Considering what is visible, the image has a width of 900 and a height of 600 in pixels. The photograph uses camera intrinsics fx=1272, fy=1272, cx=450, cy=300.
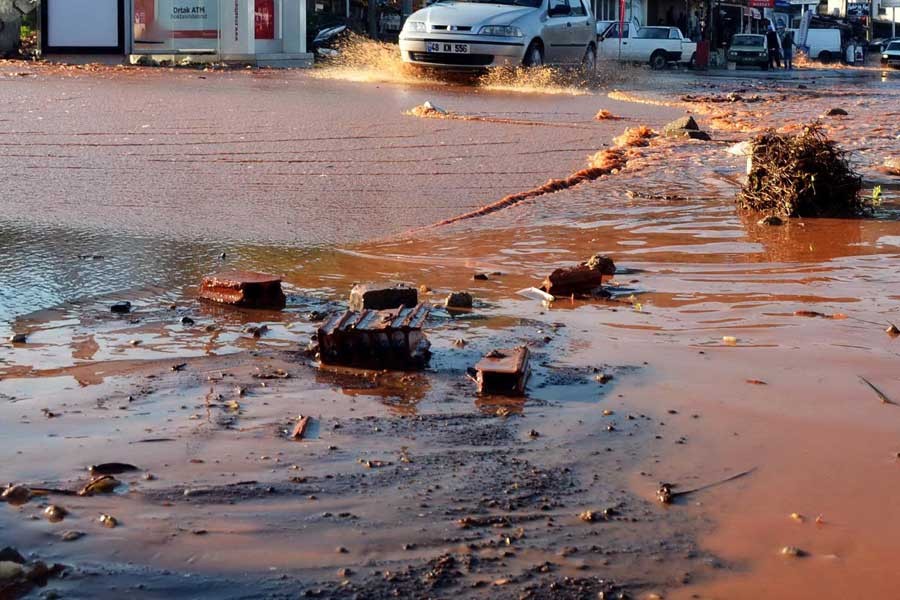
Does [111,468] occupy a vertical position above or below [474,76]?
below

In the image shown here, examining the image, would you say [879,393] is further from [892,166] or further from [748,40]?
[748,40]

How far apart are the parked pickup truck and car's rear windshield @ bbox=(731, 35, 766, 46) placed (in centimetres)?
390

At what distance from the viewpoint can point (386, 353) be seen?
4406mm

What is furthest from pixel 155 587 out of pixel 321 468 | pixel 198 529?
pixel 321 468

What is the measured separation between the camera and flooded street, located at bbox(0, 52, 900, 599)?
2.88m

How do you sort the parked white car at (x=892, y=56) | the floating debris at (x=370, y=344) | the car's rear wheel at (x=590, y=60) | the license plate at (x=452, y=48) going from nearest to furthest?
1. the floating debris at (x=370, y=344)
2. the license plate at (x=452, y=48)
3. the car's rear wheel at (x=590, y=60)
4. the parked white car at (x=892, y=56)

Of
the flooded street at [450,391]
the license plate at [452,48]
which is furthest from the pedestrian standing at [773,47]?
the flooded street at [450,391]

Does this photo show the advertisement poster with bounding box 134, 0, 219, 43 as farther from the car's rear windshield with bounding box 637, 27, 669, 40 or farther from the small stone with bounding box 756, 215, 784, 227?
the car's rear windshield with bounding box 637, 27, 669, 40

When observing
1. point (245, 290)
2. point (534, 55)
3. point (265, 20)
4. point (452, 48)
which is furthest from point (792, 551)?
point (265, 20)

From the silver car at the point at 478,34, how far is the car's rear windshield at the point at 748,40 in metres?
26.9

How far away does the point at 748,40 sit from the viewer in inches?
1790

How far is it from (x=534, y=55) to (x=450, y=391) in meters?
16.3

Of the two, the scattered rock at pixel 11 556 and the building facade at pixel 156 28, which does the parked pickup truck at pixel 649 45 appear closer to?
the building facade at pixel 156 28

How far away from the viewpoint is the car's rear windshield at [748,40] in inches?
1773
